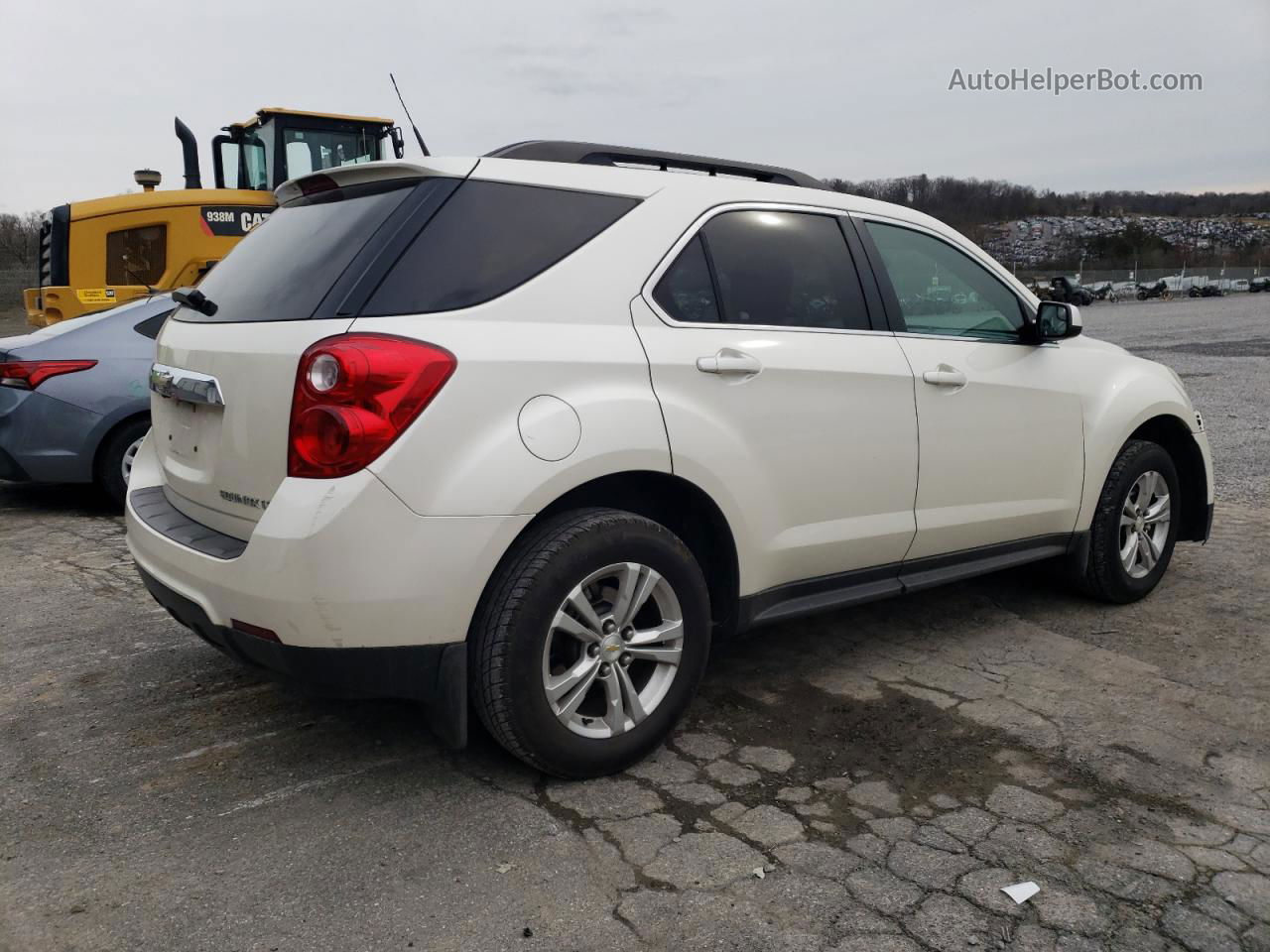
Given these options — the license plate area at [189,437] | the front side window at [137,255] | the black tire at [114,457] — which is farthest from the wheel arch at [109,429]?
the front side window at [137,255]

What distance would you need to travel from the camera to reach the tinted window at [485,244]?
2.82 m

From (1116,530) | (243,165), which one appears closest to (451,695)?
(1116,530)

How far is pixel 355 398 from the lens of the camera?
2.64 metres

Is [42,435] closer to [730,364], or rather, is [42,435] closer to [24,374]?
[24,374]

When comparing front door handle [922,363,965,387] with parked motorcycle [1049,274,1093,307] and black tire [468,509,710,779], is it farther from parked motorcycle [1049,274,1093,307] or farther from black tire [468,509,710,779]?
black tire [468,509,710,779]

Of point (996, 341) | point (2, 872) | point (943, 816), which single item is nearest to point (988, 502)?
point (996, 341)

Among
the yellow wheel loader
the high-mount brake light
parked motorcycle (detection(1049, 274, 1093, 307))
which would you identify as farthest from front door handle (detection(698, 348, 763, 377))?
the yellow wheel loader

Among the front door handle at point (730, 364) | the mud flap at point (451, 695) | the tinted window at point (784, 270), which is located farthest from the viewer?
the tinted window at point (784, 270)

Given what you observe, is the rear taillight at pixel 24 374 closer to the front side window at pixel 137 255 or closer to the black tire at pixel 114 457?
the black tire at pixel 114 457

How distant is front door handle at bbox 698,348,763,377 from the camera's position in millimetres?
3203

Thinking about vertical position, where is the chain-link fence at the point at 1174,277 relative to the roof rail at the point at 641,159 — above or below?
above

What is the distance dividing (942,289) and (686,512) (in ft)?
5.15

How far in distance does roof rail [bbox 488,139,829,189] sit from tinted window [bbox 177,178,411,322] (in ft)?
1.30

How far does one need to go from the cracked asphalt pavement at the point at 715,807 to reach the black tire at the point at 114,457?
2.40m
